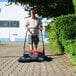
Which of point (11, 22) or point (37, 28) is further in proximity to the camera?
point (11, 22)

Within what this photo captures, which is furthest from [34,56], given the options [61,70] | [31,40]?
[61,70]

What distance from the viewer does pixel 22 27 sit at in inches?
2069

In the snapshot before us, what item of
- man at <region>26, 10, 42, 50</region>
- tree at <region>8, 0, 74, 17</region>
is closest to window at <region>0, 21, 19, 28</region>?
tree at <region>8, 0, 74, 17</region>

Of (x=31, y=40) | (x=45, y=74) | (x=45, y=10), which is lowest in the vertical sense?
(x=45, y=74)

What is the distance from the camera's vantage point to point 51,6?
70.0ft

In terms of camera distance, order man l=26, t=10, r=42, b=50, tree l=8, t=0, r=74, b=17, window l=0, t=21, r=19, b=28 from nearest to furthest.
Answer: man l=26, t=10, r=42, b=50 < tree l=8, t=0, r=74, b=17 < window l=0, t=21, r=19, b=28

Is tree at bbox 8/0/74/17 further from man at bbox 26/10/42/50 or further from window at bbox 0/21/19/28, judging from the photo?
Result: window at bbox 0/21/19/28

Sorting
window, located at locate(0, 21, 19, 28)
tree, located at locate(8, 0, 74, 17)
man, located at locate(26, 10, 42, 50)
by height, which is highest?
window, located at locate(0, 21, 19, 28)

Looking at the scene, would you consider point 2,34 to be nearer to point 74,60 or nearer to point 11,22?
point 11,22

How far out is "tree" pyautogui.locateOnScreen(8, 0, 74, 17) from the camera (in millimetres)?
20855

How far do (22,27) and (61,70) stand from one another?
43.5 meters

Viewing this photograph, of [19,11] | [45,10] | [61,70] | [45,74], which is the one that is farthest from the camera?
[19,11]

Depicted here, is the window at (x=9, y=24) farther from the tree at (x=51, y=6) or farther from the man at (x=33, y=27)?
the man at (x=33, y=27)

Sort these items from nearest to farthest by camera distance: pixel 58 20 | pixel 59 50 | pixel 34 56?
1. pixel 34 56
2. pixel 58 20
3. pixel 59 50
